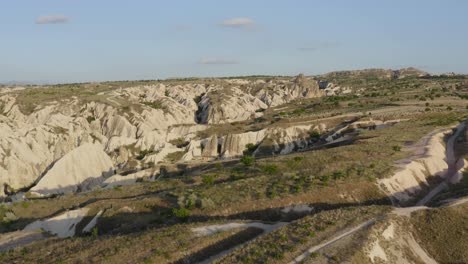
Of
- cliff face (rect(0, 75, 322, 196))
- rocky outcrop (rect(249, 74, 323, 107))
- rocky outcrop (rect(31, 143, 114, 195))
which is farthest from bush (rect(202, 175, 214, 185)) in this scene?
rocky outcrop (rect(249, 74, 323, 107))

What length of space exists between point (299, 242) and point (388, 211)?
8375mm

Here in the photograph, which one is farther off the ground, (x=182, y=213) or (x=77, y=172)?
(x=182, y=213)

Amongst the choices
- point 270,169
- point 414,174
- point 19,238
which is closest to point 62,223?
point 19,238

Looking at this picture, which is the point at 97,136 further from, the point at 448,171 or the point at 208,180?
the point at 448,171

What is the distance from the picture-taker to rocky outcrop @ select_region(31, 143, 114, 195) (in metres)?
74.9

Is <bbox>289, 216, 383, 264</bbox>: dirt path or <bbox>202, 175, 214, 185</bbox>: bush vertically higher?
<bbox>289, 216, 383, 264</bbox>: dirt path

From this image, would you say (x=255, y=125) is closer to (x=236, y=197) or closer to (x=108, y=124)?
(x=108, y=124)

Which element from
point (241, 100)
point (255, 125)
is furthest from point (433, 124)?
point (241, 100)

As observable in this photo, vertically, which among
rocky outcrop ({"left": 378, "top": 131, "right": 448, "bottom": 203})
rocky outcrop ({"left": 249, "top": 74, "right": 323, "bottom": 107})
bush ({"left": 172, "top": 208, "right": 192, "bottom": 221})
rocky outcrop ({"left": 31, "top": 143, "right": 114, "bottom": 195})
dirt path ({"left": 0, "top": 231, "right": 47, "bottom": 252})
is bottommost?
rocky outcrop ({"left": 31, "top": 143, "right": 114, "bottom": 195})

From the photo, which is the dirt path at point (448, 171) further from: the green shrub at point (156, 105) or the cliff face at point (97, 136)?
the green shrub at point (156, 105)

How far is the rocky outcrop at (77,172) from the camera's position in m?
74.9

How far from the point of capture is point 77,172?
78750mm

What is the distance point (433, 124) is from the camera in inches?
2783

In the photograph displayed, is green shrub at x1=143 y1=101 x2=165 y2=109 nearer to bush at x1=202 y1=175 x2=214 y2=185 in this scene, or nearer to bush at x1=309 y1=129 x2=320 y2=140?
bush at x1=309 y1=129 x2=320 y2=140
